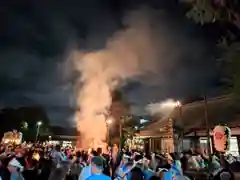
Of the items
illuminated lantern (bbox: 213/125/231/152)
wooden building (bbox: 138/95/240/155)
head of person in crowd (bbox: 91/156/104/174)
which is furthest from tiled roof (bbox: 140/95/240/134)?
head of person in crowd (bbox: 91/156/104/174)

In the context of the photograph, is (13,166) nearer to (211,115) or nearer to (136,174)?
(136,174)

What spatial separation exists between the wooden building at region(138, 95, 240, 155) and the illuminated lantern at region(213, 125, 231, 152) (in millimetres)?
3031

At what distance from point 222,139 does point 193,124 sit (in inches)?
395

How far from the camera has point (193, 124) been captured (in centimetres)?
2650

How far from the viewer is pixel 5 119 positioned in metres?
69.3

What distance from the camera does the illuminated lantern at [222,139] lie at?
640 inches

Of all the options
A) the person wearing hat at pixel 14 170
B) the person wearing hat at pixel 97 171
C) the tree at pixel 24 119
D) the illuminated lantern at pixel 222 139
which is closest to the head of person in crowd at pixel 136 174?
Answer: the person wearing hat at pixel 97 171

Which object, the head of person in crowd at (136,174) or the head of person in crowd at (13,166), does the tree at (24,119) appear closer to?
the head of person in crowd at (13,166)

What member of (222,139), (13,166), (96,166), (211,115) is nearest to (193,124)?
(211,115)

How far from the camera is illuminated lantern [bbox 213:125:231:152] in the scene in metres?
16.3

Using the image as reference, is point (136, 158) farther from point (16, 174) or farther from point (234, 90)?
point (234, 90)

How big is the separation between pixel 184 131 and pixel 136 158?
17.9m

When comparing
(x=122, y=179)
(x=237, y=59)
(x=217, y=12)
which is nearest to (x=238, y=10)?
(x=217, y=12)

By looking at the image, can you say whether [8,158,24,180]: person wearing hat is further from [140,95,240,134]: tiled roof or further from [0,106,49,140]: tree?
[0,106,49,140]: tree
